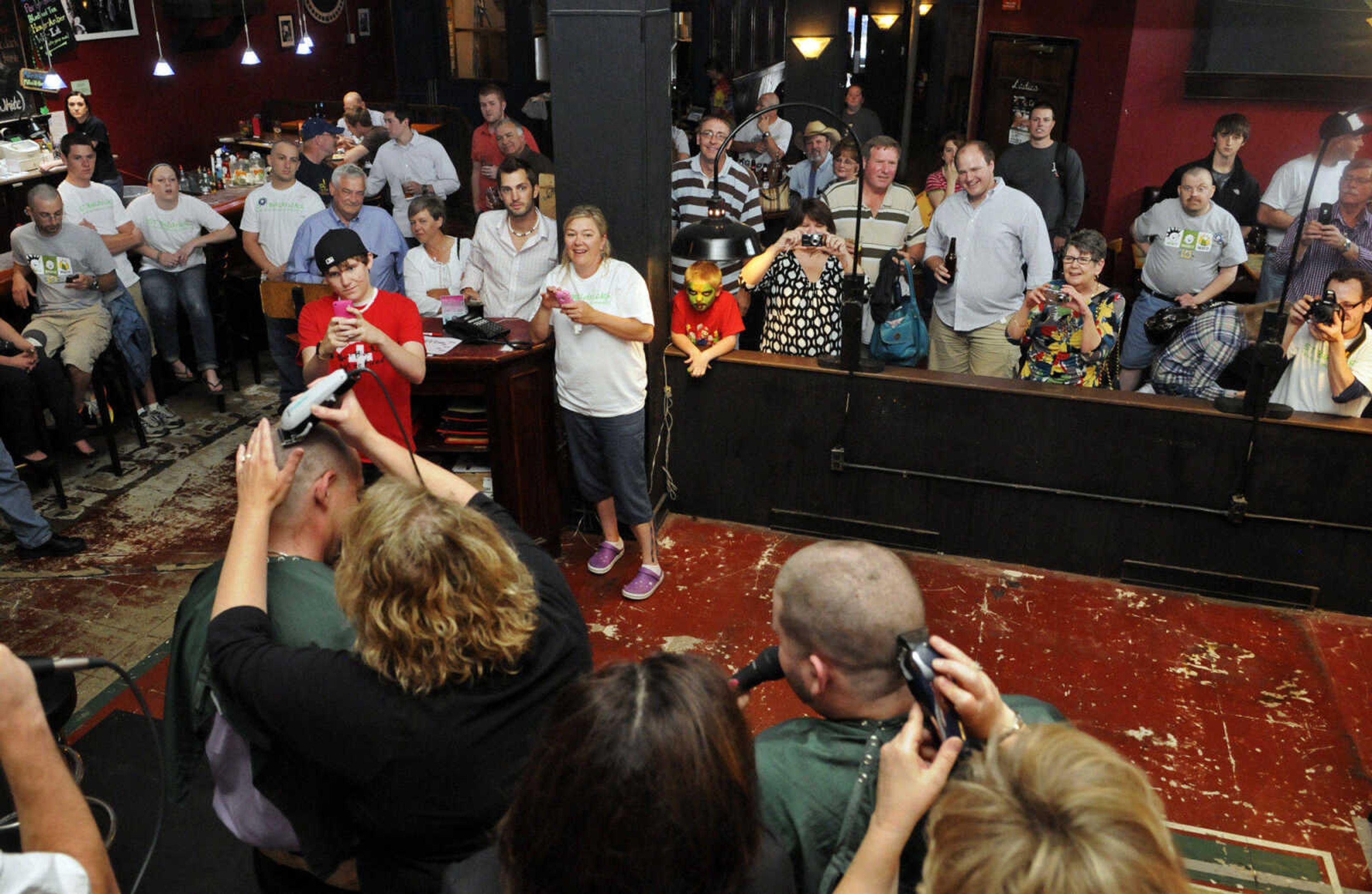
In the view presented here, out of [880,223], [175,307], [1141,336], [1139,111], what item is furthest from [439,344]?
[1139,111]

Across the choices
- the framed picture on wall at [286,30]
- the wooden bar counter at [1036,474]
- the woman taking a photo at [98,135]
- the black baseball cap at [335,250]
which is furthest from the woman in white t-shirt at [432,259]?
the framed picture on wall at [286,30]

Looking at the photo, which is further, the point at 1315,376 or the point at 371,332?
the point at 1315,376

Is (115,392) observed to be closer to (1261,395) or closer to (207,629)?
(207,629)

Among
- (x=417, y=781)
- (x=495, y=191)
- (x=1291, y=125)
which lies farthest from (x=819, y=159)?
(x=417, y=781)

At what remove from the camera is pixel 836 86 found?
38.4 ft

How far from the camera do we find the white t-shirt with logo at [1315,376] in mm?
4367

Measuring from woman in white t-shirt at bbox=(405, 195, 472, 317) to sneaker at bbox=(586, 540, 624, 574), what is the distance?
4.89 feet

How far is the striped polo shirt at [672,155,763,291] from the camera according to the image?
629 centimetres

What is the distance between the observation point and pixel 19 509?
4.86 metres

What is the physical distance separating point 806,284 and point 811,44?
702 centimetres

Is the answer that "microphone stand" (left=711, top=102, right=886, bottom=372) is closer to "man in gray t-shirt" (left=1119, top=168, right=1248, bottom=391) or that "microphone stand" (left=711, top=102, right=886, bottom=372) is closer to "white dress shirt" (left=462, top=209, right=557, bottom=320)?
"white dress shirt" (left=462, top=209, right=557, bottom=320)

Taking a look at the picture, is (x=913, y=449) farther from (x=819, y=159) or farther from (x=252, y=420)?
(x=252, y=420)

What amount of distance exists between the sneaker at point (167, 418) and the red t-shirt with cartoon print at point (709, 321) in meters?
3.41

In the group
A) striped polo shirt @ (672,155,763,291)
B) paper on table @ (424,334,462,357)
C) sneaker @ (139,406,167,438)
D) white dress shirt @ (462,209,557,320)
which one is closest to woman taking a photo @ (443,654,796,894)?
paper on table @ (424,334,462,357)
